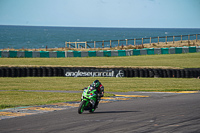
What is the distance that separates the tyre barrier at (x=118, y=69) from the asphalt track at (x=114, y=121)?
572 inches

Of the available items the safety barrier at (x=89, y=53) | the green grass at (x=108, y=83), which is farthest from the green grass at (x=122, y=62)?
the green grass at (x=108, y=83)

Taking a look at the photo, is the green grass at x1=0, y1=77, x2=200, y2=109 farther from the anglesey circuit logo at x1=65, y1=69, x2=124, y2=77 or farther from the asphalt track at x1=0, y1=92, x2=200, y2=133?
the asphalt track at x1=0, y1=92, x2=200, y2=133

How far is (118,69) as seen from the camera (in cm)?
2873

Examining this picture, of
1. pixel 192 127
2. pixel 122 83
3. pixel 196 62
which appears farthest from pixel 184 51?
pixel 192 127

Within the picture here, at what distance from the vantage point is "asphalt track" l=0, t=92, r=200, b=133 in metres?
9.20

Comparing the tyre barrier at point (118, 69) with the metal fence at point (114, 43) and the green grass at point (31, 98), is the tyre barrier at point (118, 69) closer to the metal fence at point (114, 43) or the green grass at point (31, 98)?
the green grass at point (31, 98)

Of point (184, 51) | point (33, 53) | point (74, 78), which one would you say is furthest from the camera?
point (184, 51)

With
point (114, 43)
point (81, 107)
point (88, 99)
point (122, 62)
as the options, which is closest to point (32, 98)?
point (81, 107)

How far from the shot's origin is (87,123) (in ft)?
33.3

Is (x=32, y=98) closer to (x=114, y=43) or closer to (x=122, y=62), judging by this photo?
(x=122, y=62)

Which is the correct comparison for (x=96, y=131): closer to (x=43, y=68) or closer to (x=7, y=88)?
(x=7, y=88)

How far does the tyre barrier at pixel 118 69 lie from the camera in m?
27.4

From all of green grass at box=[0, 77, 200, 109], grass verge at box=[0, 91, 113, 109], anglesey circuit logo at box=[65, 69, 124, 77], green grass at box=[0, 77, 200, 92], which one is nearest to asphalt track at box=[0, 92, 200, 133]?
grass verge at box=[0, 91, 113, 109]

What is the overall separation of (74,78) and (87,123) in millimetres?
18348
